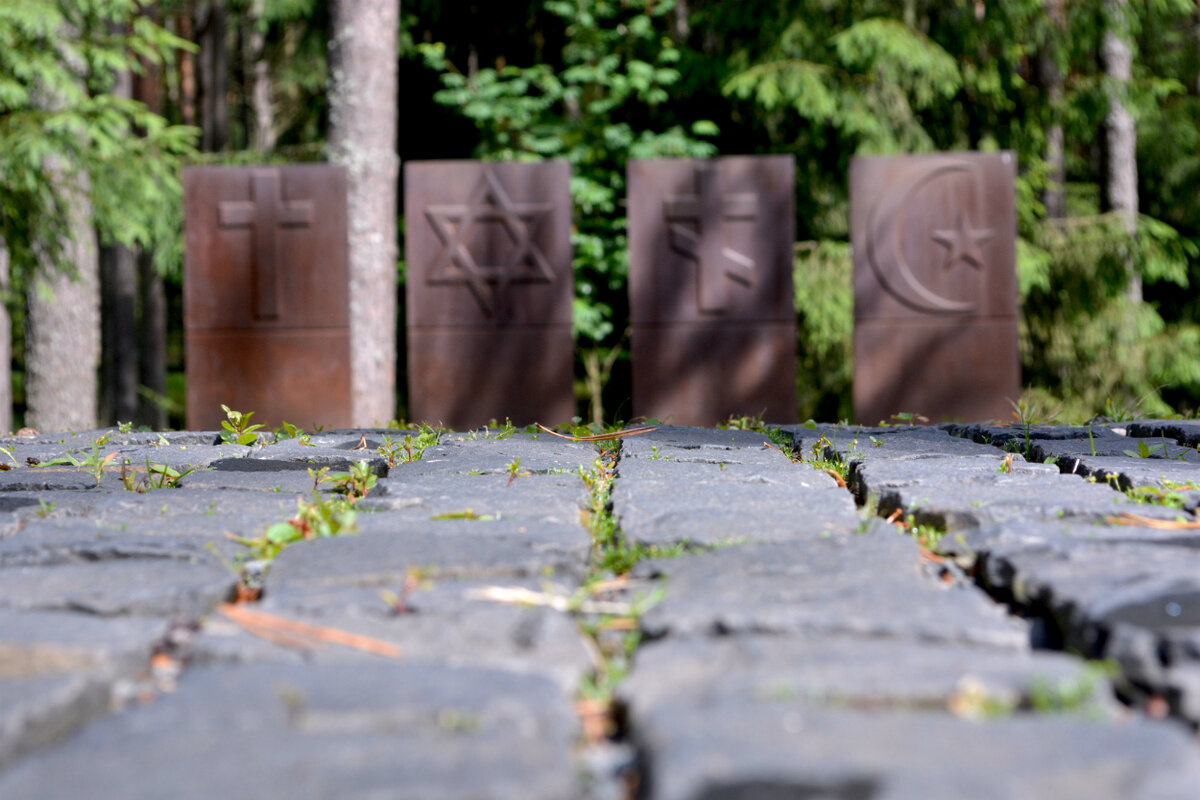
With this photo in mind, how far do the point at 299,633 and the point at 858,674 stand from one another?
2.00ft

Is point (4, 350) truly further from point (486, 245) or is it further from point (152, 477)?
point (152, 477)

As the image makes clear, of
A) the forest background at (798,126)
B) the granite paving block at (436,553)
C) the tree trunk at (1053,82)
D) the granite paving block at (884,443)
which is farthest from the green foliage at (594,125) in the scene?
the granite paving block at (436,553)

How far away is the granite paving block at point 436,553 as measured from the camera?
4.81 ft

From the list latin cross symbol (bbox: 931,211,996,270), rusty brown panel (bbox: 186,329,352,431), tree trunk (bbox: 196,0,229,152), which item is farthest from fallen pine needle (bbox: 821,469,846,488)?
tree trunk (bbox: 196,0,229,152)

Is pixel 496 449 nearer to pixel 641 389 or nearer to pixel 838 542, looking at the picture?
pixel 838 542

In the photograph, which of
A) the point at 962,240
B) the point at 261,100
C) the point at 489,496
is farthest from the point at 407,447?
the point at 261,100

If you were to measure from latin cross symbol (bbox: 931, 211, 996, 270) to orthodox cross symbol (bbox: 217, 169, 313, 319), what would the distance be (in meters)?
3.54

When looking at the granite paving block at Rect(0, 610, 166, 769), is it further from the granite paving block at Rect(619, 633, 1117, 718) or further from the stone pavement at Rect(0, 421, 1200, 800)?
the granite paving block at Rect(619, 633, 1117, 718)

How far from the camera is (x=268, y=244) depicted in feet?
19.8

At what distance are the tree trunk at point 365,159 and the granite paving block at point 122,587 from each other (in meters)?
6.23

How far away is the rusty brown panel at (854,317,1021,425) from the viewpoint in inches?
241

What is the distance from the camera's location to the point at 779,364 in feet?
20.1

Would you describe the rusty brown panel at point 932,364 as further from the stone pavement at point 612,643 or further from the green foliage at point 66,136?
the green foliage at point 66,136

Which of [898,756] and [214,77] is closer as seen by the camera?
[898,756]
